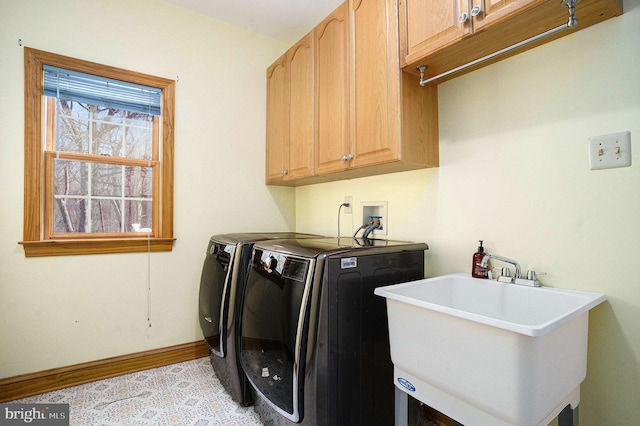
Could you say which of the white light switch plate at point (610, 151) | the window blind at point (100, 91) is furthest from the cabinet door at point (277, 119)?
the white light switch plate at point (610, 151)

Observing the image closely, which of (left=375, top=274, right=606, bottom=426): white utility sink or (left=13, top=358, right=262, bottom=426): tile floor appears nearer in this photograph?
(left=375, top=274, right=606, bottom=426): white utility sink

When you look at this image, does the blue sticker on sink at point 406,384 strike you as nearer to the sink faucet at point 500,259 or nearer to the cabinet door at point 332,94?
the sink faucet at point 500,259

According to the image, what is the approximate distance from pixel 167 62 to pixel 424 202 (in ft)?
6.67

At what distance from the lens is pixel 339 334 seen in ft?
4.16

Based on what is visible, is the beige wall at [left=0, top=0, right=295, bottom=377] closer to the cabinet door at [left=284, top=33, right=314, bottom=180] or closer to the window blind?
the window blind

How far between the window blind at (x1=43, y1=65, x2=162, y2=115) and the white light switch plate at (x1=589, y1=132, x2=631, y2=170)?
2482 mm

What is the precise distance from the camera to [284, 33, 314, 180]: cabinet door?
2.08m

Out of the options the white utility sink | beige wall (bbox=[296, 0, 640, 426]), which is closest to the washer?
the white utility sink

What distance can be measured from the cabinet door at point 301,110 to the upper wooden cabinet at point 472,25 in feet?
2.54

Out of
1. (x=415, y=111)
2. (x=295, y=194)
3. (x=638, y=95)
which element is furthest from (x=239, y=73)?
(x=638, y=95)

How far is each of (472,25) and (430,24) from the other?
0.67ft

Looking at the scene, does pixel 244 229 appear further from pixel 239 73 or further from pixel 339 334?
pixel 339 334

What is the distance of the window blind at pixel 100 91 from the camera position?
6.40ft

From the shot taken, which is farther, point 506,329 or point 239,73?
point 239,73
